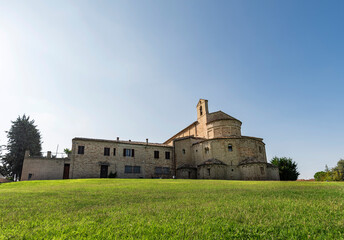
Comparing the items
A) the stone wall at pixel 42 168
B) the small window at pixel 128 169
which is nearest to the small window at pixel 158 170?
the small window at pixel 128 169

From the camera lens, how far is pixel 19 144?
3997 centimetres

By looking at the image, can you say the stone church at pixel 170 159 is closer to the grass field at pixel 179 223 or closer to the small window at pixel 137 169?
the small window at pixel 137 169

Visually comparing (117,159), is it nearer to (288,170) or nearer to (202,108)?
(202,108)

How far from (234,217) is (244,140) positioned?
31186mm

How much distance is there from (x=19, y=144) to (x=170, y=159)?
30595mm

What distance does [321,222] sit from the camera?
15.0 feet

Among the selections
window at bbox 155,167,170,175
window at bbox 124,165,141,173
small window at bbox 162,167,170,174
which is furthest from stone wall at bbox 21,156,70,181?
small window at bbox 162,167,170,174

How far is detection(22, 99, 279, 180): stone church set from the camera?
31047mm

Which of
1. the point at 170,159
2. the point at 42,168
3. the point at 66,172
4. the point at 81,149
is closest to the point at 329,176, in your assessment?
the point at 170,159

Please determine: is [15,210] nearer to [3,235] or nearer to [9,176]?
[3,235]

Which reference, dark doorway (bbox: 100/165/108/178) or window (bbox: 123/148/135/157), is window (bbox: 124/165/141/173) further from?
dark doorway (bbox: 100/165/108/178)

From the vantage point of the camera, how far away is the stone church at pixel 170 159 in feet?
102

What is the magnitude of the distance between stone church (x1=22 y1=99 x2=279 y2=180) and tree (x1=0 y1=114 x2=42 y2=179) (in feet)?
39.8

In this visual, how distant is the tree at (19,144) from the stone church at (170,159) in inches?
478
